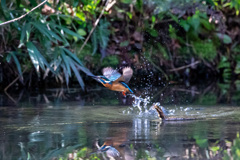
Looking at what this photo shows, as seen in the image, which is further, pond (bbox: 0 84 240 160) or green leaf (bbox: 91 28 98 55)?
green leaf (bbox: 91 28 98 55)

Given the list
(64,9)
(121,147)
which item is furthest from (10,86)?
(121,147)

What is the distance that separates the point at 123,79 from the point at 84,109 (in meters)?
1.02

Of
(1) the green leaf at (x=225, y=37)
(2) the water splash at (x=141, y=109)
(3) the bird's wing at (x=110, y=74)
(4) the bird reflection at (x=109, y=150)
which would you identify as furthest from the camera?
(1) the green leaf at (x=225, y=37)

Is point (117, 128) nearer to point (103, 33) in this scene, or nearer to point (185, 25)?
point (103, 33)

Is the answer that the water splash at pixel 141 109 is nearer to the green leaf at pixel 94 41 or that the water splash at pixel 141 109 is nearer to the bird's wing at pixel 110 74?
the bird's wing at pixel 110 74

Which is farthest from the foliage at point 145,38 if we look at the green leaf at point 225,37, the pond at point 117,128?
the pond at point 117,128

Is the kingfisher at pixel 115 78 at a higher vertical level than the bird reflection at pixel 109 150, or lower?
higher

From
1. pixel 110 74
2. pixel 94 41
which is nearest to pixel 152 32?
pixel 94 41

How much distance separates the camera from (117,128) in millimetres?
3787

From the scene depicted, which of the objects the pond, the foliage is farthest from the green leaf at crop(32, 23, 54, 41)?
the foliage

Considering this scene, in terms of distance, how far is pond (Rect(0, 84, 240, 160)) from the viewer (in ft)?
9.39

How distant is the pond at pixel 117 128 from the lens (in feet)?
9.39

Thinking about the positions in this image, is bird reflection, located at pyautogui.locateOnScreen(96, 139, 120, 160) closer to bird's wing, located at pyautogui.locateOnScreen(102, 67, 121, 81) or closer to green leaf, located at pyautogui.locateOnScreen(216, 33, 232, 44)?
bird's wing, located at pyautogui.locateOnScreen(102, 67, 121, 81)

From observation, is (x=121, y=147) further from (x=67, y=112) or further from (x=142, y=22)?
(x=142, y=22)
